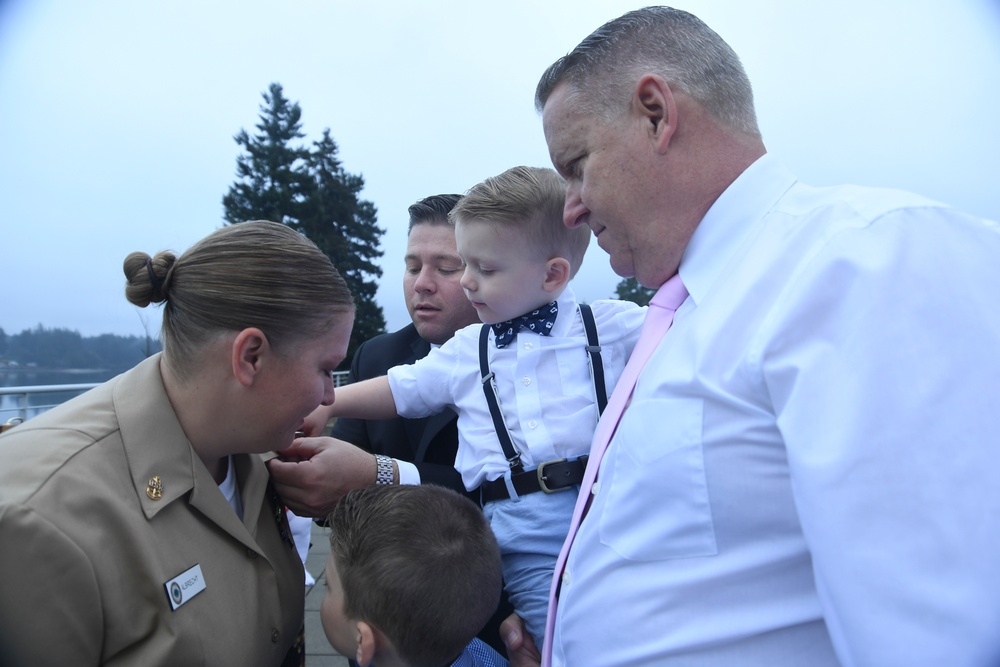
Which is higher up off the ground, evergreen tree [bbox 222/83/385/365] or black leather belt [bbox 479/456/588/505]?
evergreen tree [bbox 222/83/385/365]

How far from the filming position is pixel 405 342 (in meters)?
3.20

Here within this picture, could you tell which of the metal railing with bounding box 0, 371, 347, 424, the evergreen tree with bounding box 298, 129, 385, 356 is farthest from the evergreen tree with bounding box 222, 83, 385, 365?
the metal railing with bounding box 0, 371, 347, 424

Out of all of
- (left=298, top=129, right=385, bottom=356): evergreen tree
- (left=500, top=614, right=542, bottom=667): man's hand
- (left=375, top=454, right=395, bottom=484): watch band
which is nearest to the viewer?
(left=500, top=614, right=542, bottom=667): man's hand

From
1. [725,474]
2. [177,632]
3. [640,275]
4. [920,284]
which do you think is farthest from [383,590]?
[920,284]

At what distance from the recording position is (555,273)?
7.58ft

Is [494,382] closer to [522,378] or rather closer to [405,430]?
[522,378]

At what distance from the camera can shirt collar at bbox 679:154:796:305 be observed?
4.62 feet

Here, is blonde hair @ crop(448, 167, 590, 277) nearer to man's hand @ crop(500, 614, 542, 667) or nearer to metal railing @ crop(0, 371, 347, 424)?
man's hand @ crop(500, 614, 542, 667)

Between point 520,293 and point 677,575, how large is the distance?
4.19ft

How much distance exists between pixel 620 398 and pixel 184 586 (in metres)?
1.19

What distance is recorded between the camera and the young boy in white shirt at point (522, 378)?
6.57 ft

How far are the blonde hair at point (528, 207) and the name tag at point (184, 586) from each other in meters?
1.49

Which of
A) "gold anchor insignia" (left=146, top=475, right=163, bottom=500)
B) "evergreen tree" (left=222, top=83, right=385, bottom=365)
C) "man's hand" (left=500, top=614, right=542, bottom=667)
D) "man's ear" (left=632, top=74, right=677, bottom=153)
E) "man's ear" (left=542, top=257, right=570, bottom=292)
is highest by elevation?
"evergreen tree" (left=222, top=83, right=385, bottom=365)

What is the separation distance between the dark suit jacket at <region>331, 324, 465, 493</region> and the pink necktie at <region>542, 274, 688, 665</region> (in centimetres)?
92
